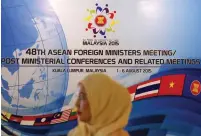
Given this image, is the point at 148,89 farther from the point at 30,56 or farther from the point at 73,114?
the point at 30,56

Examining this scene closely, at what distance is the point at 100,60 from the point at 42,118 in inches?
16.6

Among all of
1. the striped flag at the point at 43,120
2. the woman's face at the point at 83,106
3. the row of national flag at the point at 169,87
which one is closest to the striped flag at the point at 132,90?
the row of national flag at the point at 169,87

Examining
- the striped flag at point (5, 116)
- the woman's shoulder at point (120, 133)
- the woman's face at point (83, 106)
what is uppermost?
the woman's face at point (83, 106)

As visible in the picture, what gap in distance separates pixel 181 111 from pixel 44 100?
2.35 ft

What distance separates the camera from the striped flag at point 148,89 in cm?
151

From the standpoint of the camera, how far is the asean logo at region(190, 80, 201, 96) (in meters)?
1.53

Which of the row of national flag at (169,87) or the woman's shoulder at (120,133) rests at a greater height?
the row of national flag at (169,87)

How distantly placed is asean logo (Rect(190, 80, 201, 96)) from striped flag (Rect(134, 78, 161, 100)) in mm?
183

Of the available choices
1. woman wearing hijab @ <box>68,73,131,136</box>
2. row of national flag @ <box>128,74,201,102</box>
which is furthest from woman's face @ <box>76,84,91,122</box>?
row of national flag @ <box>128,74,201,102</box>

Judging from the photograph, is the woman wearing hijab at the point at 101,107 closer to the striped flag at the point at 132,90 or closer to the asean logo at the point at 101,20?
the striped flag at the point at 132,90

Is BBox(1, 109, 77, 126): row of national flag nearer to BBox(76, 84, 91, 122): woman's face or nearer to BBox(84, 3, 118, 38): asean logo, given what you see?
BBox(76, 84, 91, 122): woman's face

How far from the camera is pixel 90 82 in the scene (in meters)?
1.43

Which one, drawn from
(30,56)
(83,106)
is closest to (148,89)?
(83,106)

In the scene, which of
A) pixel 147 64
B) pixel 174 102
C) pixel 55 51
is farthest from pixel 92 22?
pixel 174 102
